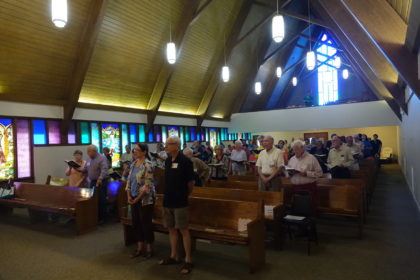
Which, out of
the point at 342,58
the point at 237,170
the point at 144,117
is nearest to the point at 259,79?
the point at 342,58

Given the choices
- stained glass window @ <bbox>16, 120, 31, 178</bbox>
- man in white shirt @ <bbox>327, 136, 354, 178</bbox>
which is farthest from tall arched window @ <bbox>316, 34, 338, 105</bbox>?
stained glass window @ <bbox>16, 120, 31, 178</bbox>

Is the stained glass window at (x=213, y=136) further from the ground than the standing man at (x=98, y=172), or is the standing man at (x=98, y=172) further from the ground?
the stained glass window at (x=213, y=136)

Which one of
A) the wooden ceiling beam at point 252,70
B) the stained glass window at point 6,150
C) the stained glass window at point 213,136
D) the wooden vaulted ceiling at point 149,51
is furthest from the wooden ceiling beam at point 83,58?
the wooden ceiling beam at point 252,70

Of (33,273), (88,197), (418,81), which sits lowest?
(33,273)

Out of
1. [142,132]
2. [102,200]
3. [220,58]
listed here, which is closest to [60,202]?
[102,200]

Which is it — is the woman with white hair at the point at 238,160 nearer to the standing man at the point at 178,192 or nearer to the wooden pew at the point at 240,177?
the wooden pew at the point at 240,177

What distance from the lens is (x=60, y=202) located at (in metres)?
5.35

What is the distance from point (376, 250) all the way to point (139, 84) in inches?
350

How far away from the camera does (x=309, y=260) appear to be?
3439 mm

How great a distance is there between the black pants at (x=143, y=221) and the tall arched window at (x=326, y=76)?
17.5 m

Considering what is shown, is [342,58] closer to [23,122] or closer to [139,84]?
[139,84]

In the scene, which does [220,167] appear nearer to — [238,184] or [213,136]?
[238,184]

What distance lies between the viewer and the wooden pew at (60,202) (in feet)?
15.8

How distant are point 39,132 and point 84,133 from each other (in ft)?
4.57
